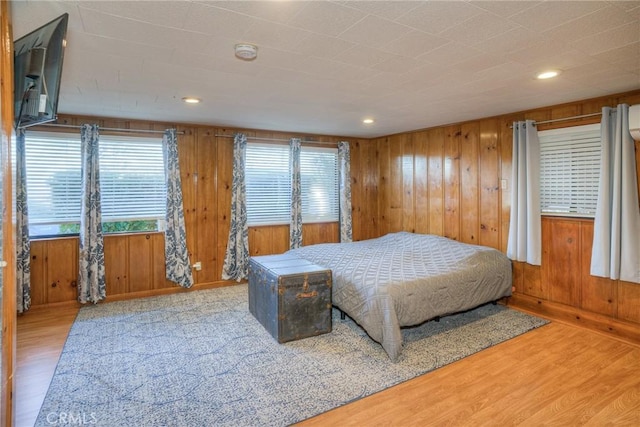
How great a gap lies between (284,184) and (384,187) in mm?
1718

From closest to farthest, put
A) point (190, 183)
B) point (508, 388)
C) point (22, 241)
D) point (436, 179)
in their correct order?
point (508, 388)
point (22, 241)
point (190, 183)
point (436, 179)

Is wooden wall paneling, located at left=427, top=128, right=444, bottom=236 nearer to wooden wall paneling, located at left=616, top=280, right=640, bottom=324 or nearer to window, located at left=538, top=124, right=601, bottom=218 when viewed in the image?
window, located at left=538, top=124, right=601, bottom=218

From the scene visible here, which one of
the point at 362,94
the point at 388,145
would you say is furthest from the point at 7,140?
the point at 388,145

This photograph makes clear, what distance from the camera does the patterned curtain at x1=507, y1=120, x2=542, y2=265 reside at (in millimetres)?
3756

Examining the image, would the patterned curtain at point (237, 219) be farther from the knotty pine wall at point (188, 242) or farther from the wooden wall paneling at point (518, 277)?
the wooden wall paneling at point (518, 277)

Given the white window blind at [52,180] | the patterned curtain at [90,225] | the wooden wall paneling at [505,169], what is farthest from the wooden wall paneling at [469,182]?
the white window blind at [52,180]

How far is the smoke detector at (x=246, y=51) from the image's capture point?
2121 millimetres

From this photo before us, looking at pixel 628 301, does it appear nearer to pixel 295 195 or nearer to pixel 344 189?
pixel 344 189

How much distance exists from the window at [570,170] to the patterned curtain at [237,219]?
3.68 meters

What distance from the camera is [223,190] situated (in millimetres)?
4973

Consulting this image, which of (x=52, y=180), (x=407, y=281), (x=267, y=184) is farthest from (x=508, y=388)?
(x=52, y=180)

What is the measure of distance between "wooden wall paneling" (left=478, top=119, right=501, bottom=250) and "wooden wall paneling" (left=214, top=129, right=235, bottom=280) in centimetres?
336

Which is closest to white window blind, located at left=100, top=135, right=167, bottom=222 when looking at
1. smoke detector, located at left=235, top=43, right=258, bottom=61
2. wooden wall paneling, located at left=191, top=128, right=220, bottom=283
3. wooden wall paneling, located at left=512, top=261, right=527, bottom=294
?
wooden wall paneling, located at left=191, top=128, right=220, bottom=283

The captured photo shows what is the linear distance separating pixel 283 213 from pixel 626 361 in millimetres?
4192
